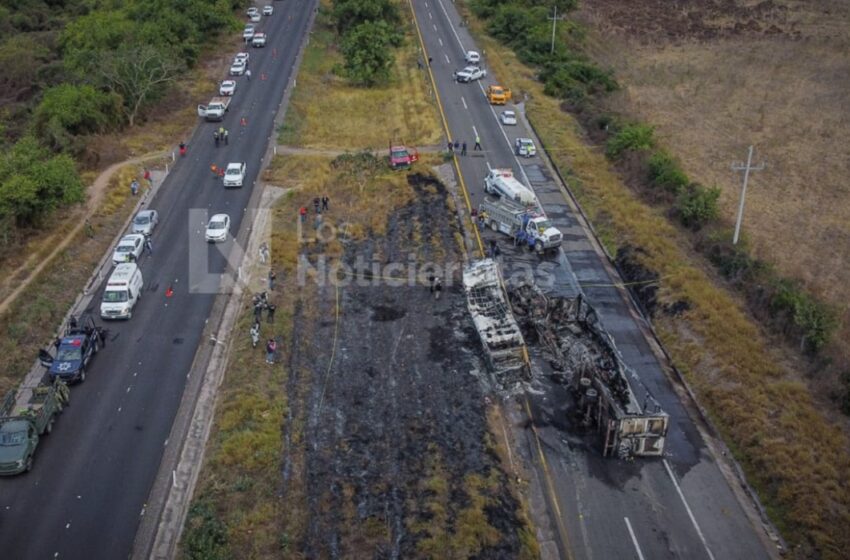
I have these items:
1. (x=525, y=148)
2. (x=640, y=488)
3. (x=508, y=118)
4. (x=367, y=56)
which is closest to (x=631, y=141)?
(x=525, y=148)

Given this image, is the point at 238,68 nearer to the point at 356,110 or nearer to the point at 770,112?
the point at 356,110

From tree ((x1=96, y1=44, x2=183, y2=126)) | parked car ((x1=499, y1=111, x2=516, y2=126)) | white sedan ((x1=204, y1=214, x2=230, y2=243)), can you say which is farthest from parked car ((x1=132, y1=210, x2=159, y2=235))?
parked car ((x1=499, y1=111, x2=516, y2=126))

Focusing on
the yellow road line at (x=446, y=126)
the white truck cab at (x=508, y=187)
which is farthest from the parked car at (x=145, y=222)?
the white truck cab at (x=508, y=187)

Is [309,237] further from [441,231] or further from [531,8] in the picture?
[531,8]

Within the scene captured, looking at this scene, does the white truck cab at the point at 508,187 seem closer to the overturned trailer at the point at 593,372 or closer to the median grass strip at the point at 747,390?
the median grass strip at the point at 747,390

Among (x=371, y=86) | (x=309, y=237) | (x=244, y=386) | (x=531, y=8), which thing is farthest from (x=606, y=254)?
(x=531, y=8)

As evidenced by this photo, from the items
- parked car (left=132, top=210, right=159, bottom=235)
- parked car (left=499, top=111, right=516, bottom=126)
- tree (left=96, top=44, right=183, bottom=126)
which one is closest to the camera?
parked car (left=132, top=210, right=159, bottom=235)

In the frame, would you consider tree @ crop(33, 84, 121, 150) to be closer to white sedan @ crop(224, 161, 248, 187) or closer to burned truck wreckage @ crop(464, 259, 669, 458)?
white sedan @ crop(224, 161, 248, 187)
